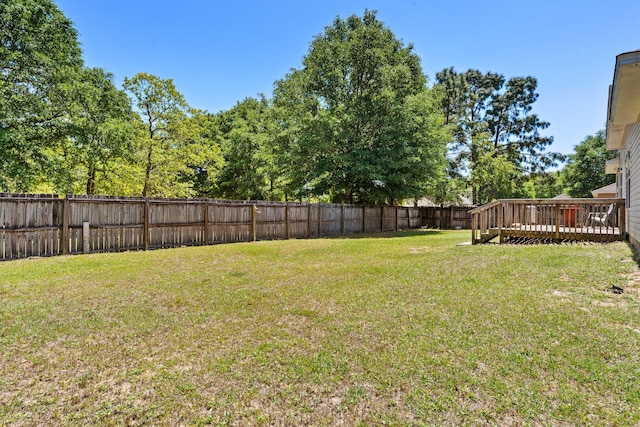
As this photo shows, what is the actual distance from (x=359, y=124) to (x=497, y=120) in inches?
919

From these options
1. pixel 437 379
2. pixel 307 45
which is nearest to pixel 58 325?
pixel 437 379

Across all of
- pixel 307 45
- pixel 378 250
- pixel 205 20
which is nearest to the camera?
pixel 378 250

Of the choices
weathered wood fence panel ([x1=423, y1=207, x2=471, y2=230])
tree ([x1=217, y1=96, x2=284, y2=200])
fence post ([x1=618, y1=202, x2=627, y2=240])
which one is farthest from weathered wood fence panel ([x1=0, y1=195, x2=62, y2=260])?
weathered wood fence panel ([x1=423, y1=207, x2=471, y2=230])

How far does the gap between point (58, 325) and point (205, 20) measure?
514 inches

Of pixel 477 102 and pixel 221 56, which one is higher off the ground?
pixel 477 102

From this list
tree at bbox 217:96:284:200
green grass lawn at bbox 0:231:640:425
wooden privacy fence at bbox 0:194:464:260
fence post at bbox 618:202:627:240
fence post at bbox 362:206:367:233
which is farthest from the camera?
tree at bbox 217:96:284:200

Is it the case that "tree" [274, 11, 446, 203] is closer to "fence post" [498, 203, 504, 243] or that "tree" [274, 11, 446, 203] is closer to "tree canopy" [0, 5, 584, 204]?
"tree canopy" [0, 5, 584, 204]

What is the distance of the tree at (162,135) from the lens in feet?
68.6

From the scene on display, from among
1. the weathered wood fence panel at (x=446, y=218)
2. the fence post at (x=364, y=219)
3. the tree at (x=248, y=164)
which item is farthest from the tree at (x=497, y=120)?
the fence post at (x=364, y=219)

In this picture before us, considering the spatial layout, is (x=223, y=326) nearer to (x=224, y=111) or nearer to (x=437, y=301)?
(x=437, y=301)

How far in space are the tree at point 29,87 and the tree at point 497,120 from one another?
30.5 metres

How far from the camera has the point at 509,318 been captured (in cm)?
378

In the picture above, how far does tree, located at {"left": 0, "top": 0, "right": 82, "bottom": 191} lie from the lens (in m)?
13.3

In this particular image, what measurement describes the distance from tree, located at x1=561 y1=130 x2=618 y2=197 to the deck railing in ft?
101
